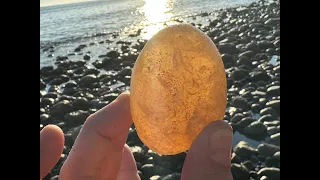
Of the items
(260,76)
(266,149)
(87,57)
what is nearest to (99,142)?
(266,149)

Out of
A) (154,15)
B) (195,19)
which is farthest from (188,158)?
(154,15)

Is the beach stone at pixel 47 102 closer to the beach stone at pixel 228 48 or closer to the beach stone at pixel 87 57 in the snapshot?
the beach stone at pixel 87 57

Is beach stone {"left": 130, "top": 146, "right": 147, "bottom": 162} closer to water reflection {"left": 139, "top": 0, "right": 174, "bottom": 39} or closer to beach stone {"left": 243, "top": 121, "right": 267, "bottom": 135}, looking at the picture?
beach stone {"left": 243, "top": 121, "right": 267, "bottom": 135}

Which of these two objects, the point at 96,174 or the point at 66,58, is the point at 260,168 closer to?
the point at 96,174

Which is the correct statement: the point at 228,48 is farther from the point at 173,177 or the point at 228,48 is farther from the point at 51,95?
the point at 173,177

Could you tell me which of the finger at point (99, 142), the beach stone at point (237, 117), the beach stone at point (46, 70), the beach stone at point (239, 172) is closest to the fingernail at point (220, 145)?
the finger at point (99, 142)
